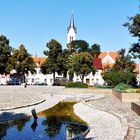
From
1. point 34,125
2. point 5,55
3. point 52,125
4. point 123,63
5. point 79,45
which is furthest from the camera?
point 79,45

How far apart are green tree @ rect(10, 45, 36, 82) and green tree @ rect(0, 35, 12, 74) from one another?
4.79 ft

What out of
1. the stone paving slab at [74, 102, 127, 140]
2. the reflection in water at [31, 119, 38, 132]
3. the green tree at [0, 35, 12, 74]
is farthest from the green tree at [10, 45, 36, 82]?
the reflection in water at [31, 119, 38, 132]

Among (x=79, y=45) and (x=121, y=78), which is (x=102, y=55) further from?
(x=121, y=78)

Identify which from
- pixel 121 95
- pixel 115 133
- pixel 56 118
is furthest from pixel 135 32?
pixel 115 133

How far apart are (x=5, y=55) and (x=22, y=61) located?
4.43 m

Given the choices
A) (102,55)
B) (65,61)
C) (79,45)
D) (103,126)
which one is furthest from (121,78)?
(102,55)

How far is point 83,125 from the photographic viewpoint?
65.2 feet

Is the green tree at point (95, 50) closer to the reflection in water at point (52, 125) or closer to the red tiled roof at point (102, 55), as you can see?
the red tiled roof at point (102, 55)

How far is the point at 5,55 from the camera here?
3644 inches

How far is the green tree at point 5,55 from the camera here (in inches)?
3568

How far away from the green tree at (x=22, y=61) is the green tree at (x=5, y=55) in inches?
57.5

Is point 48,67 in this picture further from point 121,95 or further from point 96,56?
point 121,95

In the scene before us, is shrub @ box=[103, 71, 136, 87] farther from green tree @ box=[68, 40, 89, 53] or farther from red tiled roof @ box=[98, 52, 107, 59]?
red tiled roof @ box=[98, 52, 107, 59]

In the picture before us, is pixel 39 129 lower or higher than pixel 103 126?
lower
